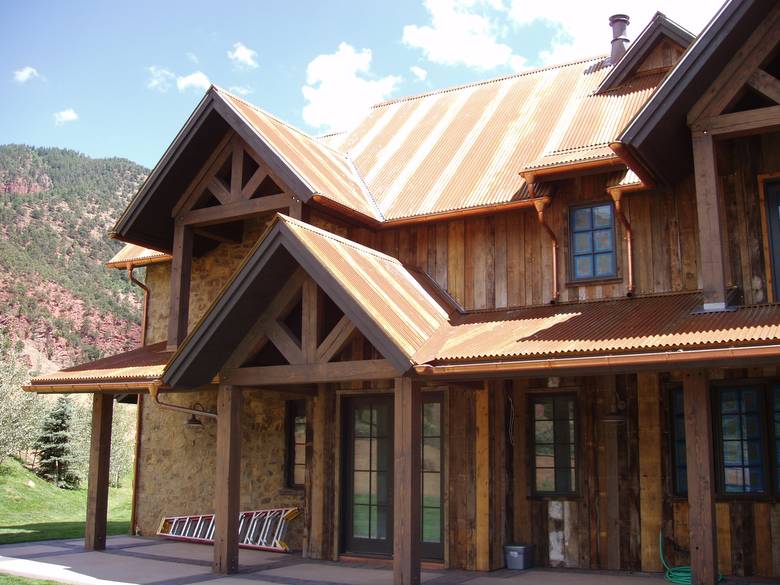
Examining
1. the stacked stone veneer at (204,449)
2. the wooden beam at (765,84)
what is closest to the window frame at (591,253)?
the wooden beam at (765,84)

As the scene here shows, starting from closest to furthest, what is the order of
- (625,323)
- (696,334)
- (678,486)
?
(696,334)
(625,323)
(678,486)

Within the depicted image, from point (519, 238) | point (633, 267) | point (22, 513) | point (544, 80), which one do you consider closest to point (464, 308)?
point (519, 238)

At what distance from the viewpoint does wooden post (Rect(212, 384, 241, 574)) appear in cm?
1159

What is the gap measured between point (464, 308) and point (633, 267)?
267 centimetres

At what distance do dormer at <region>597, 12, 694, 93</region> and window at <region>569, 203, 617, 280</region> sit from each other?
137 inches

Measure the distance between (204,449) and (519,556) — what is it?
6.80 metres

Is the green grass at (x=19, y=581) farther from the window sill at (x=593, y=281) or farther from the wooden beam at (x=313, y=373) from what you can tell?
the window sill at (x=593, y=281)

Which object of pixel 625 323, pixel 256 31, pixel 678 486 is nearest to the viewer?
pixel 625 323

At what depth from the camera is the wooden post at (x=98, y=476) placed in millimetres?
14047

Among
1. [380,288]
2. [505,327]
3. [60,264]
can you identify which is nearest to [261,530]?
[380,288]

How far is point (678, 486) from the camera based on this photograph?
11.2 meters

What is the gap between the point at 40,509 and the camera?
22.2 metres

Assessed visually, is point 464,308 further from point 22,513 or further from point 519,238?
point 22,513

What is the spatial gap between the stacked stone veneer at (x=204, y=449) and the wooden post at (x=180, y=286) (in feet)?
3.52
